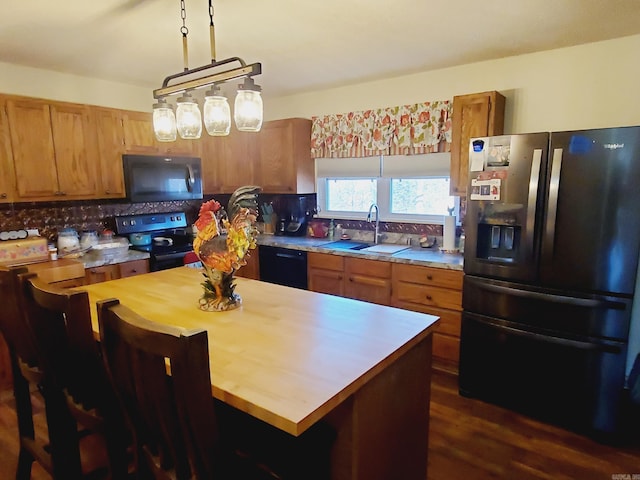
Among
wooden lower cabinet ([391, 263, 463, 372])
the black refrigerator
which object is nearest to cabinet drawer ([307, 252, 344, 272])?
wooden lower cabinet ([391, 263, 463, 372])

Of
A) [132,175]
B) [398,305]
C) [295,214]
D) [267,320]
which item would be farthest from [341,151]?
[267,320]

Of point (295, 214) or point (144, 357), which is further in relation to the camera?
point (295, 214)

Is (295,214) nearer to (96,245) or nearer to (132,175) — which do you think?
(132,175)

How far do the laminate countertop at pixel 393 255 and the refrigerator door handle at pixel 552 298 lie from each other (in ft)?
0.93

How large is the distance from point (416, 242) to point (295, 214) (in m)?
1.37

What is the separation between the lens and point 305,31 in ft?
7.91

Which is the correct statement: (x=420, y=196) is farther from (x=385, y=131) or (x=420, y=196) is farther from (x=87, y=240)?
(x=87, y=240)

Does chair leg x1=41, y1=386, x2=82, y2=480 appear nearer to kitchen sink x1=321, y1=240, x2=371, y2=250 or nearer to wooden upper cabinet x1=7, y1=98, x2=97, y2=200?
wooden upper cabinet x1=7, y1=98, x2=97, y2=200

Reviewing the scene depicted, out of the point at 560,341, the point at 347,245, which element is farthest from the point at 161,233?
the point at 560,341

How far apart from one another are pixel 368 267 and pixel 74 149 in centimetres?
254

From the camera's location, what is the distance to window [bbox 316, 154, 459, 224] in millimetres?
3475

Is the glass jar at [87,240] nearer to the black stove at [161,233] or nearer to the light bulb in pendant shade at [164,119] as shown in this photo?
the black stove at [161,233]

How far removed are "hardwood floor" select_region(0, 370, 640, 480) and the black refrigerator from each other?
0.11 meters

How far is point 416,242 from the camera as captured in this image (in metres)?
3.58
